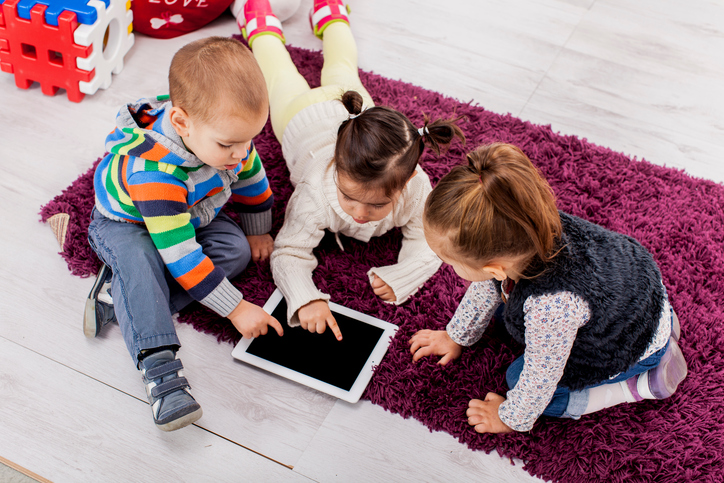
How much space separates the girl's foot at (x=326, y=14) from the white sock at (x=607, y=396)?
1.15m

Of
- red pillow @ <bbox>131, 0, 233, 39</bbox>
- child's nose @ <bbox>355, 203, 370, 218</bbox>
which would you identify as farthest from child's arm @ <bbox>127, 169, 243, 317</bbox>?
red pillow @ <bbox>131, 0, 233, 39</bbox>

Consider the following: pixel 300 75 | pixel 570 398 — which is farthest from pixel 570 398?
pixel 300 75

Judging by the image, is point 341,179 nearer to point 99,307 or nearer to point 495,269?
point 495,269

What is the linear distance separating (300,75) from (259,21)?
21 cm

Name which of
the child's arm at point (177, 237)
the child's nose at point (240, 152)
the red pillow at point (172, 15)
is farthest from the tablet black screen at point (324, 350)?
the red pillow at point (172, 15)

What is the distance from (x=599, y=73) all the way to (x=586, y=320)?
1135mm

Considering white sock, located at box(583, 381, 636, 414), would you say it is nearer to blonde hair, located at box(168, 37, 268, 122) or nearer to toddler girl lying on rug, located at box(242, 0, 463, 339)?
toddler girl lying on rug, located at box(242, 0, 463, 339)

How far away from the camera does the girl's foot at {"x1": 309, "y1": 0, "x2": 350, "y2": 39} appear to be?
62.8 inches

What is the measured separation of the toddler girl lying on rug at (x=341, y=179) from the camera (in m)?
0.96

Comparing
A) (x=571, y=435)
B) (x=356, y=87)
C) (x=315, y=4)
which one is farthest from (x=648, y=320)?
(x=315, y=4)

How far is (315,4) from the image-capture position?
1636mm

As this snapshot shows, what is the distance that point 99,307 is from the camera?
104 centimetres

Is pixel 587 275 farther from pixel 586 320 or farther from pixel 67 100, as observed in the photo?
pixel 67 100

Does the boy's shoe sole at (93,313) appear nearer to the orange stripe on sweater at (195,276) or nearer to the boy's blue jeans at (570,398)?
the orange stripe on sweater at (195,276)
